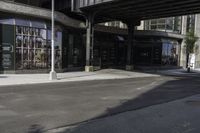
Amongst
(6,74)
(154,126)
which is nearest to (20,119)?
(154,126)

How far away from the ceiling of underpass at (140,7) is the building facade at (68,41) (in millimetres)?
3123

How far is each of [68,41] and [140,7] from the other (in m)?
8.98

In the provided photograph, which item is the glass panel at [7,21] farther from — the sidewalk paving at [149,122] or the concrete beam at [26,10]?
the sidewalk paving at [149,122]

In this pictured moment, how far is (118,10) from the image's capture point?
109 feet

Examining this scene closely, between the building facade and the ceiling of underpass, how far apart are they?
312 centimetres

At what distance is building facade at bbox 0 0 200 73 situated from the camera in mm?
25703

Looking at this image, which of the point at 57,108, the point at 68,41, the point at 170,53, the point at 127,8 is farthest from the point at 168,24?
the point at 57,108

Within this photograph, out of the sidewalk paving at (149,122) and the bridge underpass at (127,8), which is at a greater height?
the bridge underpass at (127,8)

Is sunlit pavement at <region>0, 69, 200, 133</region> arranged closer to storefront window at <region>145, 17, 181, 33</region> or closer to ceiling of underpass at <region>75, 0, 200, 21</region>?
ceiling of underpass at <region>75, 0, 200, 21</region>

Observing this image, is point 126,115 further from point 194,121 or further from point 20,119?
point 20,119

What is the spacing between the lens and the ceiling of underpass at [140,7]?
27788 mm

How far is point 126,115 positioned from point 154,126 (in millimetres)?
1522

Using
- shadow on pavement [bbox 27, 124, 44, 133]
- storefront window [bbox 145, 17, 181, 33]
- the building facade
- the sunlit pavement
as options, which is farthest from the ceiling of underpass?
shadow on pavement [bbox 27, 124, 44, 133]

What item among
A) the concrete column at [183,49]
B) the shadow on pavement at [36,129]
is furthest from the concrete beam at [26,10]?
the concrete column at [183,49]
